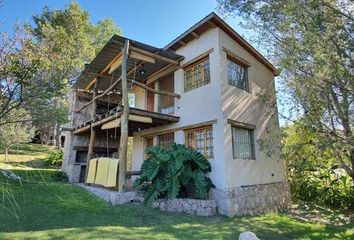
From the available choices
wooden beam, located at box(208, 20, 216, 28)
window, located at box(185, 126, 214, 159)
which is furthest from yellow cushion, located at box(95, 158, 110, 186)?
wooden beam, located at box(208, 20, 216, 28)

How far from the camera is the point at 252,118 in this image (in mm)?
11195

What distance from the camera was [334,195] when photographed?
41.3 feet

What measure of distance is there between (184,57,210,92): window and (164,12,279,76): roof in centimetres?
116

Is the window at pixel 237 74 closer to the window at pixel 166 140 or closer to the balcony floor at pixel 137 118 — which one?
the balcony floor at pixel 137 118

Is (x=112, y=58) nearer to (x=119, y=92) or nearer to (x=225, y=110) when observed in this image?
(x=119, y=92)

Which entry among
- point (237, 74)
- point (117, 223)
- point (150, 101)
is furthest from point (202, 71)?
point (117, 223)

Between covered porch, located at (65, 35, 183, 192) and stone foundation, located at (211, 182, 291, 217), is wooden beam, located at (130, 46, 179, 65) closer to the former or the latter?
covered porch, located at (65, 35, 183, 192)

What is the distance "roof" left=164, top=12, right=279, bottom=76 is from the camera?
396 inches

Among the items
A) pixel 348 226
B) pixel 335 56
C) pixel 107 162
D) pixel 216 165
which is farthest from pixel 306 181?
pixel 107 162

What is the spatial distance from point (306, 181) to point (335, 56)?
8.43 meters

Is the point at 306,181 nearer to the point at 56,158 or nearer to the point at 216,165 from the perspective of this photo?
the point at 216,165

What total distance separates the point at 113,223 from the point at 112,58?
23.0 ft

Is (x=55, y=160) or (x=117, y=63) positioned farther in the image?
(x=55, y=160)

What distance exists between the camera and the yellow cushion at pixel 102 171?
33.5ft
